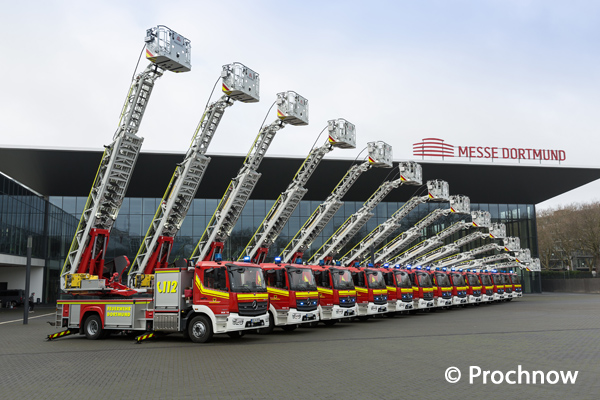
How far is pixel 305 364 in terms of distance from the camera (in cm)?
1122

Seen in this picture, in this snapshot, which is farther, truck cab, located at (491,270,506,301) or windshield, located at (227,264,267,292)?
truck cab, located at (491,270,506,301)

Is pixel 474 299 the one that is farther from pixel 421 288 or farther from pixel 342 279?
pixel 342 279

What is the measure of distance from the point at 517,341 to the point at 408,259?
85.9 feet

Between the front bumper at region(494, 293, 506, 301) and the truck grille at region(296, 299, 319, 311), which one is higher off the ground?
the truck grille at region(296, 299, 319, 311)

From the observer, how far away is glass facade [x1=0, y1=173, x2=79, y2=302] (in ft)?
107

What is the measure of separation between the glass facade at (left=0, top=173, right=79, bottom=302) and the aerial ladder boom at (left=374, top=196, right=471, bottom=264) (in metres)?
22.9

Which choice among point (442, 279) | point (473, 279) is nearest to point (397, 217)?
point (442, 279)

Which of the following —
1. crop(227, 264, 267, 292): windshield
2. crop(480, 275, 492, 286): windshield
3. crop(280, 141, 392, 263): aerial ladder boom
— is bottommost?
crop(480, 275, 492, 286): windshield

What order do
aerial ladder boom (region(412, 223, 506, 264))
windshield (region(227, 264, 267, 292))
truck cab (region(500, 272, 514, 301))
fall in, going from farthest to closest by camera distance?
aerial ladder boom (region(412, 223, 506, 264)), truck cab (region(500, 272, 514, 301)), windshield (region(227, 264, 267, 292))

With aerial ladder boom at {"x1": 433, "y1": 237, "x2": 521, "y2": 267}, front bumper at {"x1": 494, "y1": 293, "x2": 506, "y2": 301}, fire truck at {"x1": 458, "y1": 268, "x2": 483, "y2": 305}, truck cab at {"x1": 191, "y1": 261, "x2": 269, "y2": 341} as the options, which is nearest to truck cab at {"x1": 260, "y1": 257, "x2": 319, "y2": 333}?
truck cab at {"x1": 191, "y1": 261, "x2": 269, "y2": 341}

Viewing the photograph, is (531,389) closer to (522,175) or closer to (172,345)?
(172,345)

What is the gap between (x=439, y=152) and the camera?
4325 cm

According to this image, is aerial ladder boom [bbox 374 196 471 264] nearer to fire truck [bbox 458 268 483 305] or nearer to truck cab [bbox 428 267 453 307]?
fire truck [bbox 458 268 483 305]

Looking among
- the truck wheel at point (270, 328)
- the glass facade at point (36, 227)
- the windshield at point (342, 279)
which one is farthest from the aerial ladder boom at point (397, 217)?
the glass facade at point (36, 227)
